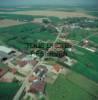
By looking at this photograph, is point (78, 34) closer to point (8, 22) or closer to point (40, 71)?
point (8, 22)

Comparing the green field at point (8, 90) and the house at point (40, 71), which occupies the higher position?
the green field at point (8, 90)

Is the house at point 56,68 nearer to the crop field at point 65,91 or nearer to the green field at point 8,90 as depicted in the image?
the crop field at point 65,91

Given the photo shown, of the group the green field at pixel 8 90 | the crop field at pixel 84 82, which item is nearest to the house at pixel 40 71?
the crop field at pixel 84 82

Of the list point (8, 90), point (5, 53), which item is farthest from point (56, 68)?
point (5, 53)

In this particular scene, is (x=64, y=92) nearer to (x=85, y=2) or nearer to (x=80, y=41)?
(x=80, y=41)

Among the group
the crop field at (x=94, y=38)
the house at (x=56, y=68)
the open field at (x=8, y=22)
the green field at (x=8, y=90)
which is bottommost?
the crop field at (x=94, y=38)

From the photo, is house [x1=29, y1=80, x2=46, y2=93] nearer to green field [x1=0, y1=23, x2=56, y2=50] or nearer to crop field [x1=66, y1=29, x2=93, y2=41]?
green field [x1=0, y1=23, x2=56, y2=50]

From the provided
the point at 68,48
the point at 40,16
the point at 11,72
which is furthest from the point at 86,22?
the point at 11,72
